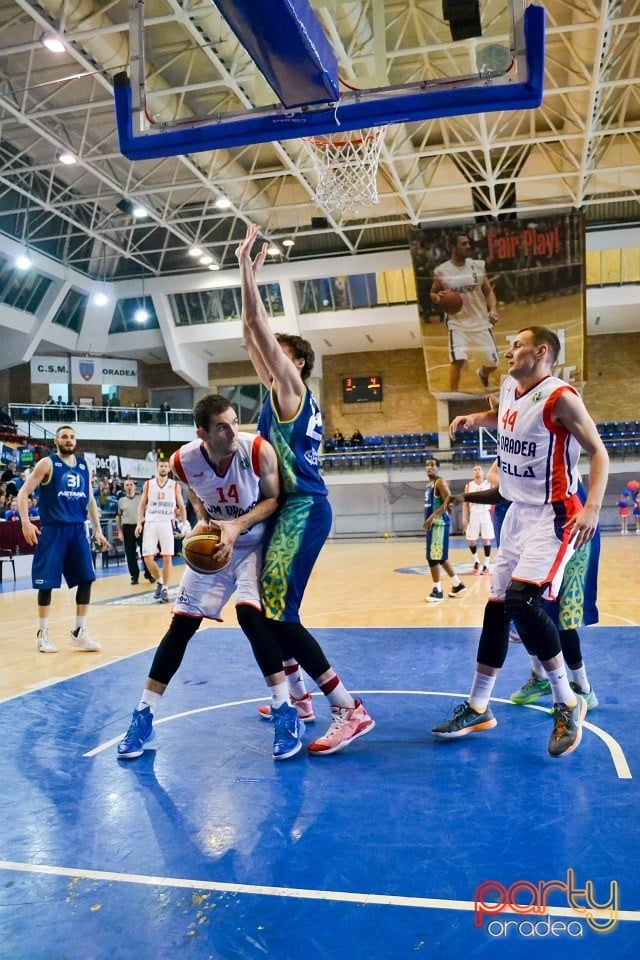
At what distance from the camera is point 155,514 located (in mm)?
10406

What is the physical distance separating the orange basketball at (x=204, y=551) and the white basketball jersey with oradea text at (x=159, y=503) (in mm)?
7037

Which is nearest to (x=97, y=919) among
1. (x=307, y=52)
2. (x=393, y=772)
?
(x=393, y=772)

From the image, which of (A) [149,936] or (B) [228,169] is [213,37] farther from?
(A) [149,936]

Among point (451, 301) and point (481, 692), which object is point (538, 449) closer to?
point (481, 692)

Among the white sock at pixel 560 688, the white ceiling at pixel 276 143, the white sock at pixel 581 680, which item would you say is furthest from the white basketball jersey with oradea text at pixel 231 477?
the white ceiling at pixel 276 143

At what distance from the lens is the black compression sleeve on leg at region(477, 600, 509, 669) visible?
12.0 feet

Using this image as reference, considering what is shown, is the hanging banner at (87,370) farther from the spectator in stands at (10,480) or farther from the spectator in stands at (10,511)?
the spectator in stands at (10,511)

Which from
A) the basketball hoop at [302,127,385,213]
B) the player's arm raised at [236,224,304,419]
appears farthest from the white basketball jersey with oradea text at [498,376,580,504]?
the basketball hoop at [302,127,385,213]

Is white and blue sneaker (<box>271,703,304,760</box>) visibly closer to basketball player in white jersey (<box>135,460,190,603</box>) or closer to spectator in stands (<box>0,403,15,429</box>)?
basketball player in white jersey (<box>135,460,190,603</box>)

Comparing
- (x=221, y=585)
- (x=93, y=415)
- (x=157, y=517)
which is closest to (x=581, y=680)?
(x=221, y=585)

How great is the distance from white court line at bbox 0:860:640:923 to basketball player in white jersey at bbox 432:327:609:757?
1.35 m

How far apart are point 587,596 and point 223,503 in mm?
2066

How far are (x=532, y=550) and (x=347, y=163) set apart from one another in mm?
10730

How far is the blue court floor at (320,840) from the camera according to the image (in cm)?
199
